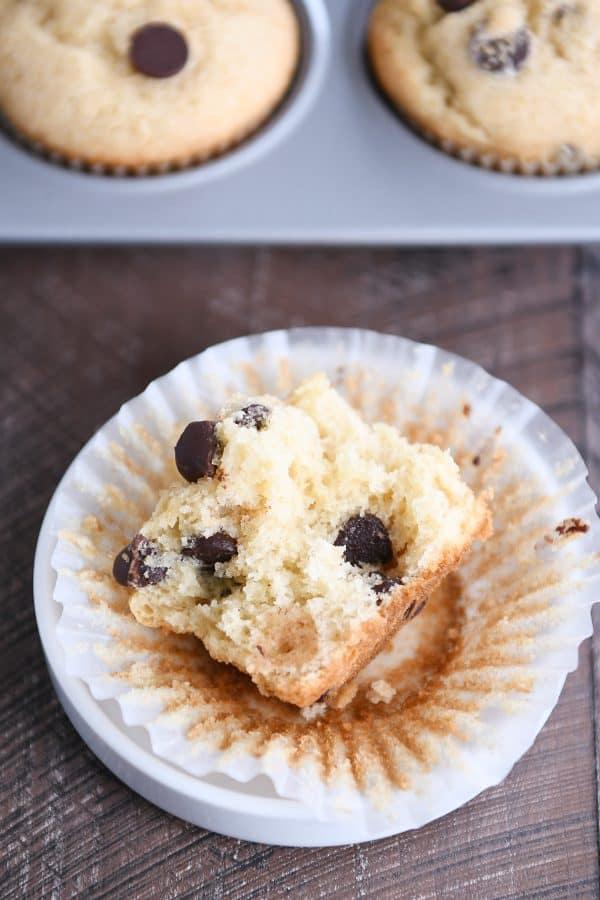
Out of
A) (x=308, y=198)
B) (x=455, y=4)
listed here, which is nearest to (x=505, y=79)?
(x=455, y=4)

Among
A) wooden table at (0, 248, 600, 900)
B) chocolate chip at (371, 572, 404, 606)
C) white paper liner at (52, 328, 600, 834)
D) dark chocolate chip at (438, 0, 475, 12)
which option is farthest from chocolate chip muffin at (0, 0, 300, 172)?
chocolate chip at (371, 572, 404, 606)

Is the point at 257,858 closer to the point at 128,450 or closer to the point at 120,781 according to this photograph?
the point at 120,781

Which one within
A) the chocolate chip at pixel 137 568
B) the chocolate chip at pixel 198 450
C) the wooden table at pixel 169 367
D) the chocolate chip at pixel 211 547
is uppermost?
the chocolate chip at pixel 198 450

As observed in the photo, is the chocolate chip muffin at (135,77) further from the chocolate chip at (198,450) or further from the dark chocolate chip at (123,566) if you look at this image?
the dark chocolate chip at (123,566)

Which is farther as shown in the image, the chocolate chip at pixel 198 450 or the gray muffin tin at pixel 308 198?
the gray muffin tin at pixel 308 198

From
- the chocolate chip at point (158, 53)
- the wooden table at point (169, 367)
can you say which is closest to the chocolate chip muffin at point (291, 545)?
the wooden table at point (169, 367)
